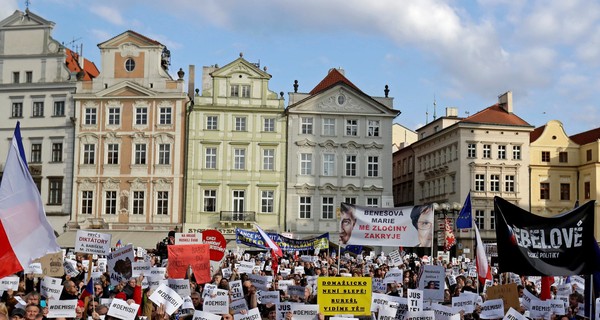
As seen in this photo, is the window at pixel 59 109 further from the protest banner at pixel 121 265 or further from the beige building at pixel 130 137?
the protest banner at pixel 121 265

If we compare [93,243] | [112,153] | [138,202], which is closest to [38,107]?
[112,153]

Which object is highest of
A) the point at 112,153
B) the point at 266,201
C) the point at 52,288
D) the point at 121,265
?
the point at 112,153

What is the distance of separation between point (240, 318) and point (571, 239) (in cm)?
508

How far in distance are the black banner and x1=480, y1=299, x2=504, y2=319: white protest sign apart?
1.05m

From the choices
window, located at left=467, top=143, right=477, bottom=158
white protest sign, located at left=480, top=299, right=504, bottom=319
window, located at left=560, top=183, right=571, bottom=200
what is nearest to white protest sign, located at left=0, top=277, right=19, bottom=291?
white protest sign, located at left=480, top=299, right=504, bottom=319

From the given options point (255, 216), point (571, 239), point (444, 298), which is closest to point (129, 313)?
point (571, 239)

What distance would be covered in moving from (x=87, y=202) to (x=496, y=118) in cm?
2714

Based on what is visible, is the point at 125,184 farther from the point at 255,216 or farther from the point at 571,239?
the point at 571,239

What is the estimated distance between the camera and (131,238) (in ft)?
169

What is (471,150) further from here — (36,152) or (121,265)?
(121,265)

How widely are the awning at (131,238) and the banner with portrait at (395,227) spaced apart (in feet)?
102

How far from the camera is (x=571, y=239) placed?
522 inches

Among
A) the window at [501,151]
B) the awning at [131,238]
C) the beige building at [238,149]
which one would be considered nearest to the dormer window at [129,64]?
the beige building at [238,149]

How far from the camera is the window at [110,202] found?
53.4 m
